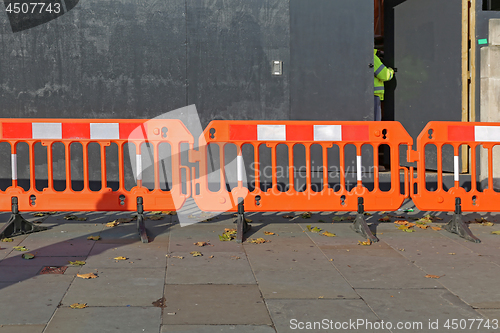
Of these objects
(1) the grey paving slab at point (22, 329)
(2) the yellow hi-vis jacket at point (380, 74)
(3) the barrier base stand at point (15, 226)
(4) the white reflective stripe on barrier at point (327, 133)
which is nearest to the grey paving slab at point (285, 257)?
(4) the white reflective stripe on barrier at point (327, 133)

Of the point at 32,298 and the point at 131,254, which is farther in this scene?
the point at 131,254

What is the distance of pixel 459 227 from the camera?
7352 millimetres

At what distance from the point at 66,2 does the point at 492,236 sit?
24.6ft

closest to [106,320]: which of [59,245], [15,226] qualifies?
[59,245]

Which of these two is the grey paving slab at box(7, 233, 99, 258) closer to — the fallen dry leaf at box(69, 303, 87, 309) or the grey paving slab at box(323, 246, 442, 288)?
the fallen dry leaf at box(69, 303, 87, 309)

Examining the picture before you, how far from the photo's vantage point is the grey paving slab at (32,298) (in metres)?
4.24

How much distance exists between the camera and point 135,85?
10211mm

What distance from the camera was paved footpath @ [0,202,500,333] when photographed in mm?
4238

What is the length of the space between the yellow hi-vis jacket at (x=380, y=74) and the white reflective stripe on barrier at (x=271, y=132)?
13.5 ft

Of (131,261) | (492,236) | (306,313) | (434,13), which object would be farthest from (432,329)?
(434,13)

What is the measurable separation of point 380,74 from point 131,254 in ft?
21.8

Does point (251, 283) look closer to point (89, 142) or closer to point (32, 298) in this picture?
point (32, 298)

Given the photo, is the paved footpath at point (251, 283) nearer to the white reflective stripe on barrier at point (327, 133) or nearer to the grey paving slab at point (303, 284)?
the grey paving slab at point (303, 284)

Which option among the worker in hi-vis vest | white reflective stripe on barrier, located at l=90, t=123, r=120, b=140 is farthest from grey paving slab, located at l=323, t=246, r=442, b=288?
the worker in hi-vis vest
